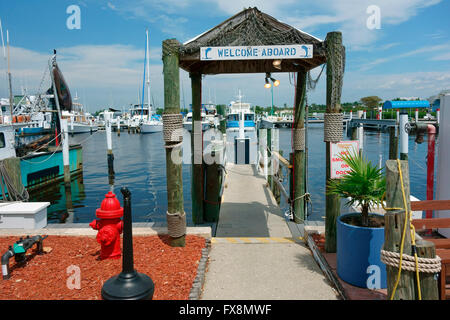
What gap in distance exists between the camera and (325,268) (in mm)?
4762

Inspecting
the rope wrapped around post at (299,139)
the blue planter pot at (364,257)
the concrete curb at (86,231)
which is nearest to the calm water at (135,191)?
the rope wrapped around post at (299,139)

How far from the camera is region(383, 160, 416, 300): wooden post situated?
2898 millimetres

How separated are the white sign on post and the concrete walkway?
149 centimetres

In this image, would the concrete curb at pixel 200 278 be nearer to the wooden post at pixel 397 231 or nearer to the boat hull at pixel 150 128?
the wooden post at pixel 397 231

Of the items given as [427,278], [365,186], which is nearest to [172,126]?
[365,186]

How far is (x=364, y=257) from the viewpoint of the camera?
4023 mm

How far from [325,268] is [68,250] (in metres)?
4.25

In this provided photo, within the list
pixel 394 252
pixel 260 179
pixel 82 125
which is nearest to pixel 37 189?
pixel 260 179

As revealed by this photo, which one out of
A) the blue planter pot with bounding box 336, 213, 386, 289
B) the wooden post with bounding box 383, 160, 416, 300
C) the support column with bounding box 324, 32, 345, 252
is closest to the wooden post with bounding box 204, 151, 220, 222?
the support column with bounding box 324, 32, 345, 252

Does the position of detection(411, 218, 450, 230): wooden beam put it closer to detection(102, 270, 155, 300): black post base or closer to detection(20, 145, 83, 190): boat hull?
detection(102, 270, 155, 300): black post base

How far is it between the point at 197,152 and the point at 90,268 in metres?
3.76

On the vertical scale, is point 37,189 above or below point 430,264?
below

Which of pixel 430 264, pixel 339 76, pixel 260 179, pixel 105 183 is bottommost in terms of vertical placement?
pixel 105 183

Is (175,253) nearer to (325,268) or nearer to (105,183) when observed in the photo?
(325,268)
